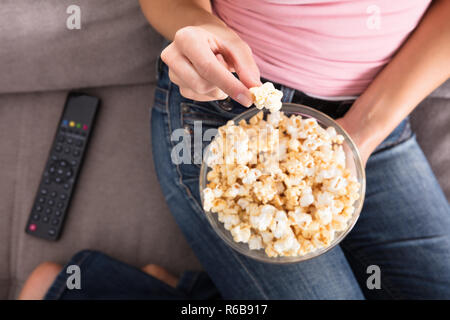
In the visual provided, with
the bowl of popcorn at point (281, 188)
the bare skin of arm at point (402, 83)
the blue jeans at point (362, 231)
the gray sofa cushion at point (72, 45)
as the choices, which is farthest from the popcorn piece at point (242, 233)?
the gray sofa cushion at point (72, 45)

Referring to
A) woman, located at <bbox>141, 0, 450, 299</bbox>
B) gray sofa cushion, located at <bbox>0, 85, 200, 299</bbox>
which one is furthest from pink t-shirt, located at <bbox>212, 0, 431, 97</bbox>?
gray sofa cushion, located at <bbox>0, 85, 200, 299</bbox>

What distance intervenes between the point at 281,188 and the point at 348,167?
0.56 feet

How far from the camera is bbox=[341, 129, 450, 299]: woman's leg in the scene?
2.66ft

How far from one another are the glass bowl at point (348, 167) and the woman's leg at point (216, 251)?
0.35 feet

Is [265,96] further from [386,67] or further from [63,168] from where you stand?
[63,168]

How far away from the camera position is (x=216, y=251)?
0.81 m

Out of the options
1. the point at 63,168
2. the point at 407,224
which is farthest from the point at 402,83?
the point at 63,168

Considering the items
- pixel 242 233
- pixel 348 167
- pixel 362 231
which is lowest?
pixel 362 231

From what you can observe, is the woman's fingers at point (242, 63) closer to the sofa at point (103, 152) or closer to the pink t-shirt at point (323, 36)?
the pink t-shirt at point (323, 36)

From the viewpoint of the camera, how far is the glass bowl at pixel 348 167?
2.16ft

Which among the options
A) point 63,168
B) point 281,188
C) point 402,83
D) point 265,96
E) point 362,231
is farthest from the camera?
point 63,168

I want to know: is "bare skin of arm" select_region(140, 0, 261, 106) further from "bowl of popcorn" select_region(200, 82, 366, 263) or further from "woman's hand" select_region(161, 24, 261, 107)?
"bowl of popcorn" select_region(200, 82, 366, 263)

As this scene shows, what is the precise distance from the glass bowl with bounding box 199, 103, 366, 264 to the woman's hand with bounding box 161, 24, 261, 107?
0.50ft
